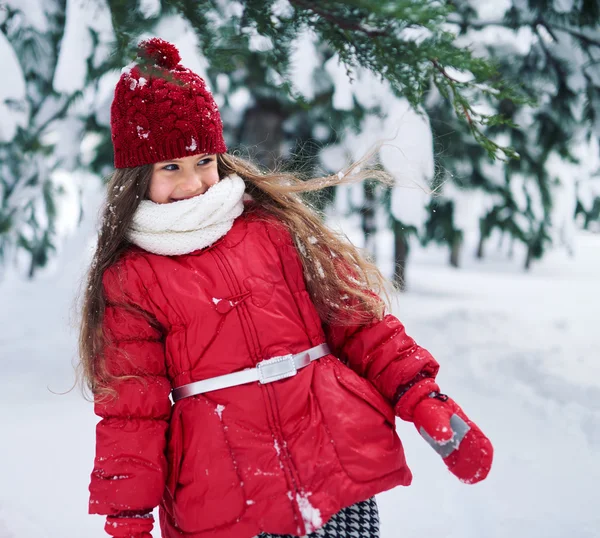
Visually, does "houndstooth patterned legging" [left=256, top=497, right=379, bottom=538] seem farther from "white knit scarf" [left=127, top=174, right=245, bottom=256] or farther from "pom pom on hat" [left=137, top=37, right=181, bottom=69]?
"pom pom on hat" [left=137, top=37, right=181, bottom=69]

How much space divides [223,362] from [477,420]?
2.28 m

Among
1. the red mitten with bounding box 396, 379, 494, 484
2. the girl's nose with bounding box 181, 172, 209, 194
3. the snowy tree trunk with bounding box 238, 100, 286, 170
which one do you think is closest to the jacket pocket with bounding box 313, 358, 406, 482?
the red mitten with bounding box 396, 379, 494, 484

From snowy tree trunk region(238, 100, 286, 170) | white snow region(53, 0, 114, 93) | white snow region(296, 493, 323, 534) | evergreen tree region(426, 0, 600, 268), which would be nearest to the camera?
white snow region(296, 493, 323, 534)

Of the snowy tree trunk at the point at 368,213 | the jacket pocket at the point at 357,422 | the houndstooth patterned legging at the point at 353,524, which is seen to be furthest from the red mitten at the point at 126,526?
the snowy tree trunk at the point at 368,213

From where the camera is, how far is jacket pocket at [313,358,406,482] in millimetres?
1554

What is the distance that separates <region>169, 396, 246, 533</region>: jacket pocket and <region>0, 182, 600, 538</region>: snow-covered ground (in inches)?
24.7

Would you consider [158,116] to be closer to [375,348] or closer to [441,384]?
[375,348]

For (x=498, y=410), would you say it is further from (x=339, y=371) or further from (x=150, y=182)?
(x=150, y=182)

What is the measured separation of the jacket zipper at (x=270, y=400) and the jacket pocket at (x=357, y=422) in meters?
0.13

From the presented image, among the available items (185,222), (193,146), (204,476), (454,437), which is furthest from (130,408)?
(454,437)

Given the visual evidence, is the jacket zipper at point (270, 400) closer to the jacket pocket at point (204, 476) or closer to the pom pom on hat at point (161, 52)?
the jacket pocket at point (204, 476)

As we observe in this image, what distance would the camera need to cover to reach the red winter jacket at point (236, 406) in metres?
1.51

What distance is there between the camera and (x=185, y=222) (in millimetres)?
1667

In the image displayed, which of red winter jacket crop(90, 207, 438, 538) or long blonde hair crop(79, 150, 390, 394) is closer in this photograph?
red winter jacket crop(90, 207, 438, 538)
